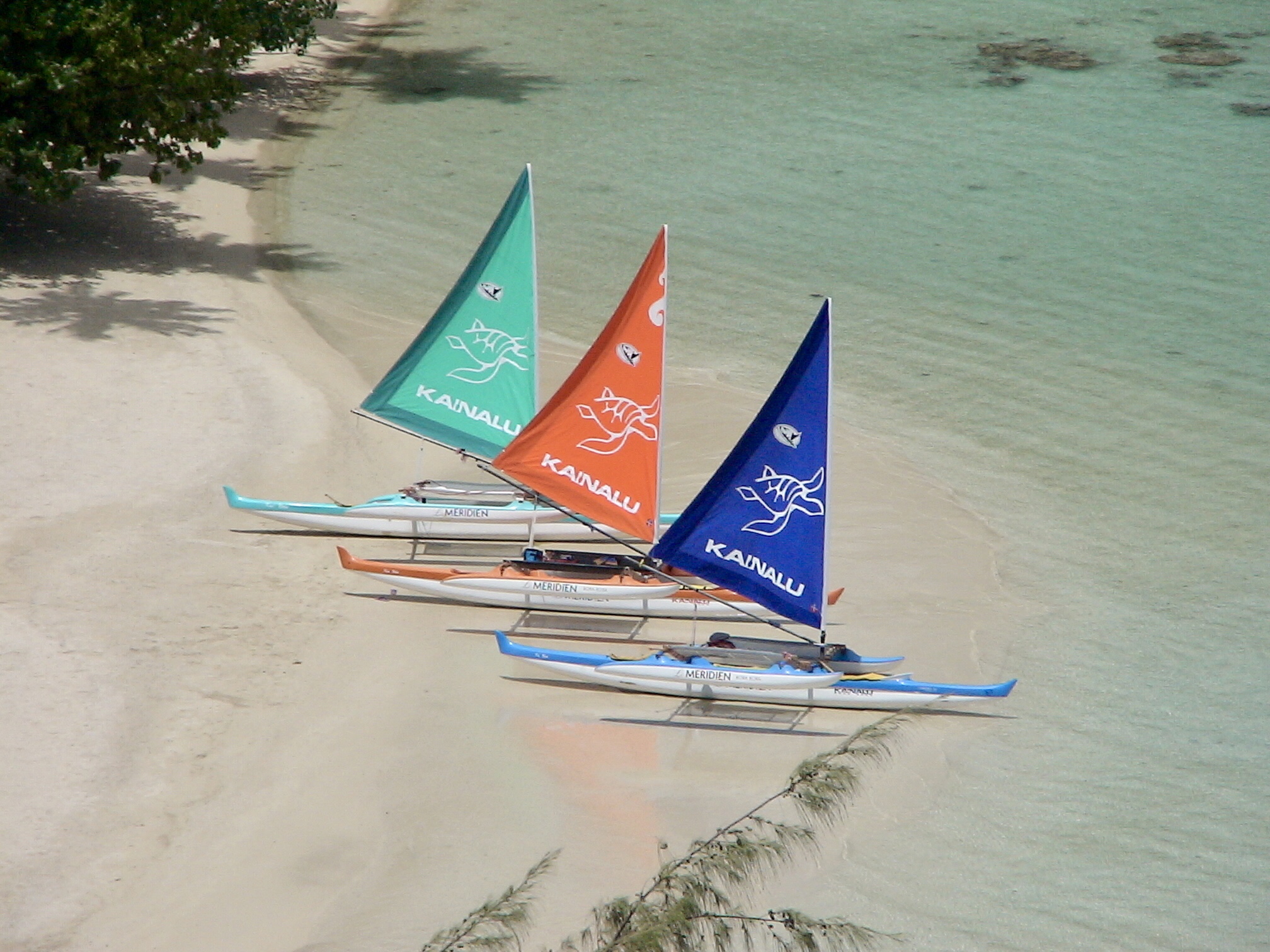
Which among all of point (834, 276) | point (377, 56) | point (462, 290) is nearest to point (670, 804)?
point (462, 290)

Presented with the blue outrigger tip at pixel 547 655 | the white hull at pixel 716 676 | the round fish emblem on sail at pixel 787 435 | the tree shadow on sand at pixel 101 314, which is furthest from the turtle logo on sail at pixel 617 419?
the tree shadow on sand at pixel 101 314

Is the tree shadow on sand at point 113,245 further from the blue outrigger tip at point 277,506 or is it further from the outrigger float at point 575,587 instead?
the outrigger float at point 575,587

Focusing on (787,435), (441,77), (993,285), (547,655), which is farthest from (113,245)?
(993,285)

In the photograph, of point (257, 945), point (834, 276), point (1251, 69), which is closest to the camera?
point (257, 945)

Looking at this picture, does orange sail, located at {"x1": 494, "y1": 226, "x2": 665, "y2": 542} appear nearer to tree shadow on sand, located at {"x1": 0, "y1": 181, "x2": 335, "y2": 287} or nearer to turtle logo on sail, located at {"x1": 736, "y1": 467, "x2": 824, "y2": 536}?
turtle logo on sail, located at {"x1": 736, "y1": 467, "x2": 824, "y2": 536}

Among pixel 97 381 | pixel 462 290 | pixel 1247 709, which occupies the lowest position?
pixel 1247 709

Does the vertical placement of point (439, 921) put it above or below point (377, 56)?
below

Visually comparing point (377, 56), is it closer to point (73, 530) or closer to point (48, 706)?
point (73, 530)
